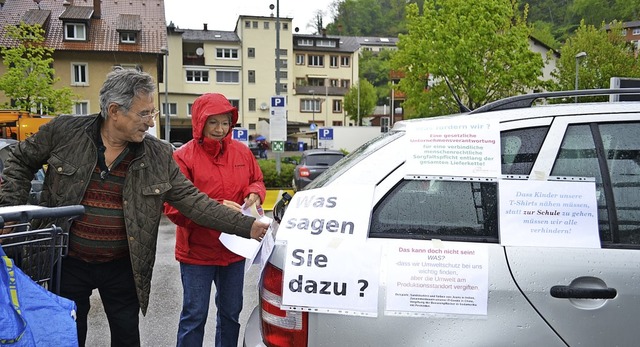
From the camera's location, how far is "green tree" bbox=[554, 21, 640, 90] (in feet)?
90.3

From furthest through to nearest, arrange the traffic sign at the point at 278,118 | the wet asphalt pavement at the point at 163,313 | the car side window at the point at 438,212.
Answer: the traffic sign at the point at 278,118 → the wet asphalt pavement at the point at 163,313 → the car side window at the point at 438,212

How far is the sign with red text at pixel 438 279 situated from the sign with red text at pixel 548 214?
0.16 m

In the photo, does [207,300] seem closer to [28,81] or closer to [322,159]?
[322,159]

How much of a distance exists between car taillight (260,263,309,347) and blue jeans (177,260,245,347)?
113cm

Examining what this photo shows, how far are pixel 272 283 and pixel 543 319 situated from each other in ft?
3.52

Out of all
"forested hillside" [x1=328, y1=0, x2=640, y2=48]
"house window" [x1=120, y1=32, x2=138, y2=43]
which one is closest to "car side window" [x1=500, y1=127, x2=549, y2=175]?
"forested hillside" [x1=328, y1=0, x2=640, y2=48]

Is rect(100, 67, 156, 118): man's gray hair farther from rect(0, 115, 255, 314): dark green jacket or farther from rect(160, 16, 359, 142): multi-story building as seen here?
rect(160, 16, 359, 142): multi-story building

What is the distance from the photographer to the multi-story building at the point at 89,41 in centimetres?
3731

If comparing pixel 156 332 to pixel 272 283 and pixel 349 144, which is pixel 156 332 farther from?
pixel 349 144

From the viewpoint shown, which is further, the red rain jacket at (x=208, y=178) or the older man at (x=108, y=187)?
the red rain jacket at (x=208, y=178)

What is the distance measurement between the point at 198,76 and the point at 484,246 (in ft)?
190

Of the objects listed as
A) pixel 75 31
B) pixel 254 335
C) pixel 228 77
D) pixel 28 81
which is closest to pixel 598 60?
pixel 28 81

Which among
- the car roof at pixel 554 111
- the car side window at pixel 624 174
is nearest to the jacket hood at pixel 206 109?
the car roof at pixel 554 111

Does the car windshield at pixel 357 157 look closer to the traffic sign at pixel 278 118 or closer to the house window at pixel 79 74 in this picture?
the traffic sign at pixel 278 118
